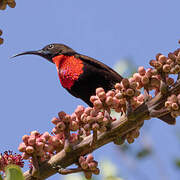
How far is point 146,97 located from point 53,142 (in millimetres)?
653

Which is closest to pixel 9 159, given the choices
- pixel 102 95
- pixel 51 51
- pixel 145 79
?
pixel 102 95

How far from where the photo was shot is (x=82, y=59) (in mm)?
4605

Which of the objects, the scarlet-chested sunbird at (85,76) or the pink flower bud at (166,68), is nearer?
the pink flower bud at (166,68)

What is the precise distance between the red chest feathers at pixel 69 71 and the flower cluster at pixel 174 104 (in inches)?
94.8

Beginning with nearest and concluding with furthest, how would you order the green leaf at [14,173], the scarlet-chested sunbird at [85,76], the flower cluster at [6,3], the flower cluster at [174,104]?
the green leaf at [14,173] → the flower cluster at [6,3] → the flower cluster at [174,104] → the scarlet-chested sunbird at [85,76]

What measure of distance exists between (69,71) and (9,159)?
217 cm

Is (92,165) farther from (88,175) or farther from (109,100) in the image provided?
(109,100)

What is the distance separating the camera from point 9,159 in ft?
8.09

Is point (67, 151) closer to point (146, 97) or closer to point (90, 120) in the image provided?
point (90, 120)

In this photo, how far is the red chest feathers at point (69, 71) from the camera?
4466mm

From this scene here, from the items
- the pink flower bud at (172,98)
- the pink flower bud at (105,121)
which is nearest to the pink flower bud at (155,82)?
the pink flower bud at (172,98)

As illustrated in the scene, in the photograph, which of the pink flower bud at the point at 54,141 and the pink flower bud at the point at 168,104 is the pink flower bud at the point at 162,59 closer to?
the pink flower bud at the point at 168,104

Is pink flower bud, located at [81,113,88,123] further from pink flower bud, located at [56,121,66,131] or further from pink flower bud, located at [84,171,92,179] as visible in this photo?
pink flower bud, located at [84,171,92,179]

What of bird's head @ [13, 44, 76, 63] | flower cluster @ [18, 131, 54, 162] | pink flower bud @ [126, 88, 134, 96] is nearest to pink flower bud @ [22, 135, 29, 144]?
flower cluster @ [18, 131, 54, 162]
